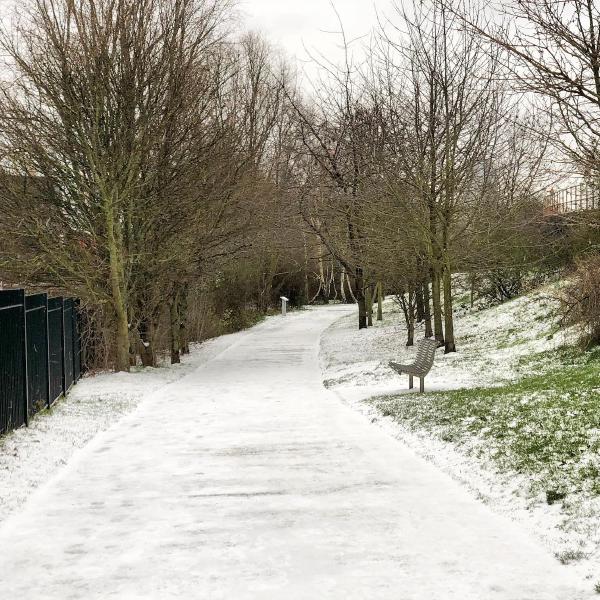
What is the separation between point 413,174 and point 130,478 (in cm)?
1280

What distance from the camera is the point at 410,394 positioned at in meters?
12.4

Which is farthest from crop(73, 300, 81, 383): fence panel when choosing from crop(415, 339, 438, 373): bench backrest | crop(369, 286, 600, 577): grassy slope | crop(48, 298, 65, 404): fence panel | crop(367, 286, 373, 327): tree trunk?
crop(367, 286, 373, 327): tree trunk

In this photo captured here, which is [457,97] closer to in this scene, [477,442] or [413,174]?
[413,174]

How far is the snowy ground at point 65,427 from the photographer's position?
24.0ft

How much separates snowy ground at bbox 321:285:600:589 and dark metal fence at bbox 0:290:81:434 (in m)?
4.96

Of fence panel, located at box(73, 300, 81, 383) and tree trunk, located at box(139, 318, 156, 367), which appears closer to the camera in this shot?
fence panel, located at box(73, 300, 81, 383)

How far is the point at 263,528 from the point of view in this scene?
18.5ft

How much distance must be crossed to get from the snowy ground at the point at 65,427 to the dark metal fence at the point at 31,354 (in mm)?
280

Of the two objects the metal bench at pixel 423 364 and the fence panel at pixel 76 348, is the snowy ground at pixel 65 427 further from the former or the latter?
the metal bench at pixel 423 364

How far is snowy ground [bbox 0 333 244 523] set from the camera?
287 inches

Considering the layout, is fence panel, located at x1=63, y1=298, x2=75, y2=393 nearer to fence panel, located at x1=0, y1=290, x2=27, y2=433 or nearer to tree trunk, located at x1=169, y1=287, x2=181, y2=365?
fence panel, located at x1=0, y1=290, x2=27, y2=433

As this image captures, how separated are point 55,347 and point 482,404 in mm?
7637

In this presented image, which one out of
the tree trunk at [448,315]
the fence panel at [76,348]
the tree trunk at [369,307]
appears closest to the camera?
the fence panel at [76,348]

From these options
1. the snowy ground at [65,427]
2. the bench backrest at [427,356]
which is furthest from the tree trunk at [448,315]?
the snowy ground at [65,427]
